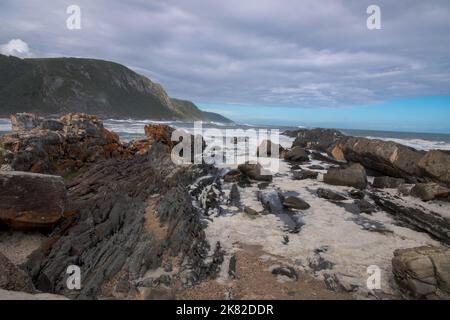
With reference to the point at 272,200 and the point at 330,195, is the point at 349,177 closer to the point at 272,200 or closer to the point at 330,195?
the point at 330,195

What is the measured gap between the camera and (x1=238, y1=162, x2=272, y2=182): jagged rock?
17281 mm

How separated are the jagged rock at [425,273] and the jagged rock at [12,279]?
7853 mm

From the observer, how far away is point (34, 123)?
19688mm

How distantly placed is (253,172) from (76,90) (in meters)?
118

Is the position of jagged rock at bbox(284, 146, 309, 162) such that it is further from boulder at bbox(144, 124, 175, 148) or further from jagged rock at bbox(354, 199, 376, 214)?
jagged rock at bbox(354, 199, 376, 214)

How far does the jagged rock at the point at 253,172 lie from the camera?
1728 cm

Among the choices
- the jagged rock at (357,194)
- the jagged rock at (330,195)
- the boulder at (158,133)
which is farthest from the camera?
the boulder at (158,133)

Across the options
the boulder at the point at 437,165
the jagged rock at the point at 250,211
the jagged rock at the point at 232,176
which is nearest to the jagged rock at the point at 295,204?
the jagged rock at the point at 250,211

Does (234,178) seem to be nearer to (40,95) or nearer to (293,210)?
(293,210)

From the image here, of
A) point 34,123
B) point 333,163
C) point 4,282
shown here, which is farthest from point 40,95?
point 4,282

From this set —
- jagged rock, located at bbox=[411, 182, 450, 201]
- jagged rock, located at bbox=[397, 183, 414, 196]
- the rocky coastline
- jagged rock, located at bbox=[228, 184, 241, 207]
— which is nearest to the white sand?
the rocky coastline

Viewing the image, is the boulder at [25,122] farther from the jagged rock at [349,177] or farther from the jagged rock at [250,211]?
the jagged rock at [349,177]

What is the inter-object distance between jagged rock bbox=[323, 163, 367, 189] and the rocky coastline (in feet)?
0.19
